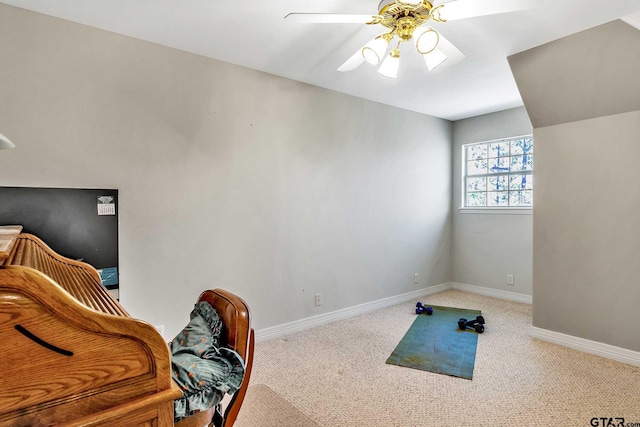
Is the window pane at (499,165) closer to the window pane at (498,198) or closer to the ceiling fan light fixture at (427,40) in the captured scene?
the window pane at (498,198)

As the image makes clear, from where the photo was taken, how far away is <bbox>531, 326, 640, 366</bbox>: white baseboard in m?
2.70

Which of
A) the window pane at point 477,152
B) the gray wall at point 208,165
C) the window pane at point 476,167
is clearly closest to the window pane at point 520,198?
the window pane at point 476,167

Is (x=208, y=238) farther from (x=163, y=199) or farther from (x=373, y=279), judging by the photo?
(x=373, y=279)

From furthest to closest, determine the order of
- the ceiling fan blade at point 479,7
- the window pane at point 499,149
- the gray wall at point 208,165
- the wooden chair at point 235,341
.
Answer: the window pane at point 499,149, the gray wall at point 208,165, the ceiling fan blade at point 479,7, the wooden chair at point 235,341

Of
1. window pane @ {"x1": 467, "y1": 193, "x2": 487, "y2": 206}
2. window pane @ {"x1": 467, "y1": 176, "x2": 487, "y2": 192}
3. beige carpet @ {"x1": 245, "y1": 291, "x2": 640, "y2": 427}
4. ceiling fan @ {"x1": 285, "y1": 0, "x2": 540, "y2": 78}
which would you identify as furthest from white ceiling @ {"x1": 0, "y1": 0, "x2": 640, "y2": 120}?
beige carpet @ {"x1": 245, "y1": 291, "x2": 640, "y2": 427}

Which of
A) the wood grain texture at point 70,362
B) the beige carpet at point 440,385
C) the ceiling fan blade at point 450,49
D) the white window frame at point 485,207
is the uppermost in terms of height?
the ceiling fan blade at point 450,49

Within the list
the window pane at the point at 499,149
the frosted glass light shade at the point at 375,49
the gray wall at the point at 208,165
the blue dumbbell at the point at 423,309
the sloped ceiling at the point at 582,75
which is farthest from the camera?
the window pane at the point at 499,149

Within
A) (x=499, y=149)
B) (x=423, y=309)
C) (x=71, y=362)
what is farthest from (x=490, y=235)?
(x=71, y=362)

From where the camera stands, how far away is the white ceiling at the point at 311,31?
84.1 inches

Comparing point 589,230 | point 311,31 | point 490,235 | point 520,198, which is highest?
point 311,31

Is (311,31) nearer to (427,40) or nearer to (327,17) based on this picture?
(327,17)

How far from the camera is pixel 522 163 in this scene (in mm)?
4496

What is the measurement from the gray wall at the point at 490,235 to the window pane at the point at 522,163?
0.32 m

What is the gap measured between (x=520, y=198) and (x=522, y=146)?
66 centimetres
